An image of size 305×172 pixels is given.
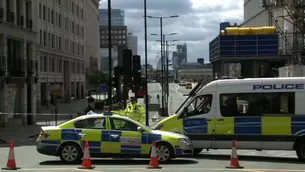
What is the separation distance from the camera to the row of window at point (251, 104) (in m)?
15.5

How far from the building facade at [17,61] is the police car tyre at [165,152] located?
2320 centimetres

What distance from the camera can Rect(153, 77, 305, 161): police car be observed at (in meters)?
15.3

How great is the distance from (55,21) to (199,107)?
56246 millimetres

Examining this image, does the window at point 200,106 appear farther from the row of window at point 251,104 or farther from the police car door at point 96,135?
the police car door at point 96,135

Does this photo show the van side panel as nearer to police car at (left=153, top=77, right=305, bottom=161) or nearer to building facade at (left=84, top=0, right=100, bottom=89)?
police car at (left=153, top=77, right=305, bottom=161)

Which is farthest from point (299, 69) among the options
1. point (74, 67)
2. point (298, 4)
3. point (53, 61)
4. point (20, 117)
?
point (74, 67)

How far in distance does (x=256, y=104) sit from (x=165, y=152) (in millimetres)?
3554

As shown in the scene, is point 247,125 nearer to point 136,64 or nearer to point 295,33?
point 136,64

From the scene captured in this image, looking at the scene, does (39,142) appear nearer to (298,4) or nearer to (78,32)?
(298,4)

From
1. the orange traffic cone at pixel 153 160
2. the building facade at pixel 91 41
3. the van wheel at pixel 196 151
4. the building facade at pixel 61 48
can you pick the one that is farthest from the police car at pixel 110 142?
the building facade at pixel 91 41

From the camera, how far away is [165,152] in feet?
46.1

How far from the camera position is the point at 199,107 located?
53.1 ft

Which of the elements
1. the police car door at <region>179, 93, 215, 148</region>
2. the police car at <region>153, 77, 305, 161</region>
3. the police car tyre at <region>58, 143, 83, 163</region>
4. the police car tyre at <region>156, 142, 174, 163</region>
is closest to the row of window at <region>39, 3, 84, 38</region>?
the police car door at <region>179, 93, 215, 148</region>

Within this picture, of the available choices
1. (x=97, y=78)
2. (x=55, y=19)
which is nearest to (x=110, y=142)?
(x=55, y=19)
